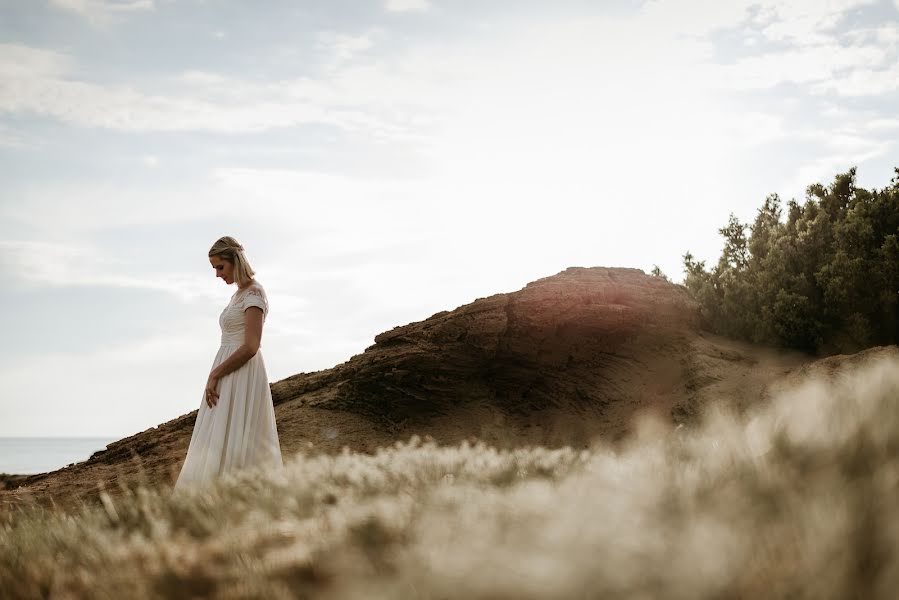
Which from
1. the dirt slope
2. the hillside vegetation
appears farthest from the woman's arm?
the hillside vegetation

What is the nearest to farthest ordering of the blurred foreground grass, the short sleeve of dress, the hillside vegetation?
the blurred foreground grass, the short sleeve of dress, the hillside vegetation

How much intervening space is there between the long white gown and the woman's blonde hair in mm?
121

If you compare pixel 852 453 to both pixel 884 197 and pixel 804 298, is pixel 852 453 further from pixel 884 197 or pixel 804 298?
pixel 884 197

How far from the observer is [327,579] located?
166cm

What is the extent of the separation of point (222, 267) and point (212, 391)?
3.78ft

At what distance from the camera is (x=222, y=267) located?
6.02m

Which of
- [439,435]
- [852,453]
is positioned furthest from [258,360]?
[439,435]

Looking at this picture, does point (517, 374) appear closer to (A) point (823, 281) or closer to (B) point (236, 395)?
(A) point (823, 281)

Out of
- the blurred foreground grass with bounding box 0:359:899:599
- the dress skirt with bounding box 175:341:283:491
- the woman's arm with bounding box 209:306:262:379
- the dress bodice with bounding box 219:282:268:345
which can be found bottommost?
the blurred foreground grass with bounding box 0:359:899:599

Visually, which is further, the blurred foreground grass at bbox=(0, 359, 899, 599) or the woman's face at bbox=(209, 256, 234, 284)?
the woman's face at bbox=(209, 256, 234, 284)

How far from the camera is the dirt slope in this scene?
40.6 feet

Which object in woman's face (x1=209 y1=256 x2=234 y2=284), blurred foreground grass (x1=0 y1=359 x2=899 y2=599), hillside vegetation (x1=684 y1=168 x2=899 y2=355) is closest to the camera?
blurred foreground grass (x1=0 y1=359 x2=899 y2=599)

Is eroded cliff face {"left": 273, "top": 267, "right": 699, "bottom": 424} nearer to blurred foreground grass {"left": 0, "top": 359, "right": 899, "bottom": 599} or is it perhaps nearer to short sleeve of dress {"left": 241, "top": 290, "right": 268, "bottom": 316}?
short sleeve of dress {"left": 241, "top": 290, "right": 268, "bottom": 316}

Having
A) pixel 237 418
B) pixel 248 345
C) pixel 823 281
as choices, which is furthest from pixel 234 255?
pixel 823 281
